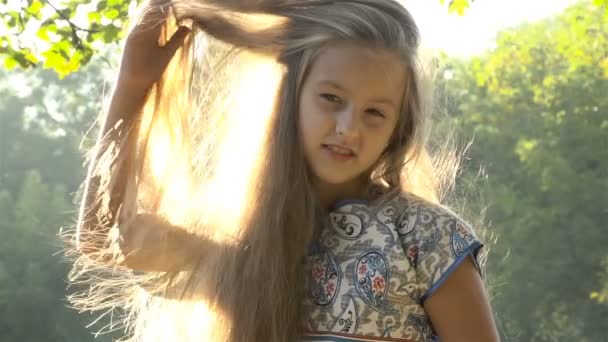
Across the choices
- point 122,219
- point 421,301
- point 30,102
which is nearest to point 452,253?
point 421,301

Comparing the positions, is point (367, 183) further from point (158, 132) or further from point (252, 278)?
point (158, 132)

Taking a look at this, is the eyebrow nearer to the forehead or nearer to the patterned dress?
the forehead

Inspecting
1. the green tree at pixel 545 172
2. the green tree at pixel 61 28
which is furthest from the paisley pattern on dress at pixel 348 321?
the green tree at pixel 545 172

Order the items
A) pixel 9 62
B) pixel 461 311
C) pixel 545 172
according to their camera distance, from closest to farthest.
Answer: pixel 461 311, pixel 9 62, pixel 545 172

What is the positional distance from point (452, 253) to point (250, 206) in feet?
1.02

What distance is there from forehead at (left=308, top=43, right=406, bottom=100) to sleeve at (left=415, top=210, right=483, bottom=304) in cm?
19

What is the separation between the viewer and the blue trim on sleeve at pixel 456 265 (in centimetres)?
147

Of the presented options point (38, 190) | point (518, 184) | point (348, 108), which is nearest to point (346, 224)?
point (348, 108)

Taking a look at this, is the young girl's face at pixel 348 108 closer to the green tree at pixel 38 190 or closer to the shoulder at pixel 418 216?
the shoulder at pixel 418 216

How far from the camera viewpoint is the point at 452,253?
1.49 meters

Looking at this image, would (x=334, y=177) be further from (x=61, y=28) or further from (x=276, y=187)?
(x=61, y=28)

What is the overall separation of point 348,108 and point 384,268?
0.23m

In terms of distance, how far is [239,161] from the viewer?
5.37 ft

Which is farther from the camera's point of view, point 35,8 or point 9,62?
point 9,62
